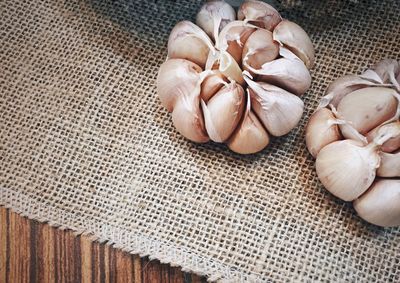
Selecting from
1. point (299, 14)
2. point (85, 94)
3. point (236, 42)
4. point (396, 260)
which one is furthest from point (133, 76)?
point (396, 260)

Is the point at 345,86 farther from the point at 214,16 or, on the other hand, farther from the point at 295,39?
the point at 214,16

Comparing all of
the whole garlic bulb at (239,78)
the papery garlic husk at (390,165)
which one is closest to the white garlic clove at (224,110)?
the whole garlic bulb at (239,78)

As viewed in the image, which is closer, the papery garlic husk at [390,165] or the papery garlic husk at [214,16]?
the papery garlic husk at [390,165]

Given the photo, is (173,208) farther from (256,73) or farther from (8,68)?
(8,68)

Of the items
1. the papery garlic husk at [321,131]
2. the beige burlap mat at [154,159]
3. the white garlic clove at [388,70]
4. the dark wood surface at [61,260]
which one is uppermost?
the white garlic clove at [388,70]

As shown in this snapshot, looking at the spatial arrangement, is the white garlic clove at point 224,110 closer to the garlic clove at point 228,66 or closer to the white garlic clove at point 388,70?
the garlic clove at point 228,66

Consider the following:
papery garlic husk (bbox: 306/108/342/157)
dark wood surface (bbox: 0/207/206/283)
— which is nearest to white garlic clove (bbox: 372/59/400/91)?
papery garlic husk (bbox: 306/108/342/157)
